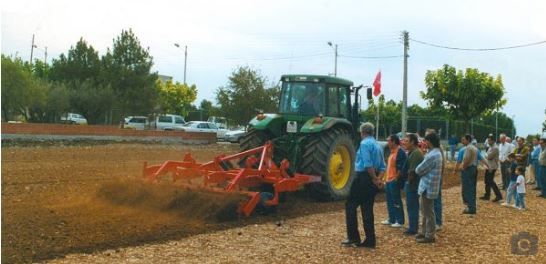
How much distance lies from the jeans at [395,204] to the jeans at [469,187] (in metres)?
2.37

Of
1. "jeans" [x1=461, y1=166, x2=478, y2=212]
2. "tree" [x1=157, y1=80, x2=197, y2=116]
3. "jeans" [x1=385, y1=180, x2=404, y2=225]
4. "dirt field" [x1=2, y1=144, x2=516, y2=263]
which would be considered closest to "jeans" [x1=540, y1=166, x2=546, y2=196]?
"jeans" [x1=461, y1=166, x2=478, y2=212]

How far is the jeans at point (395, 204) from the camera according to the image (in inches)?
348

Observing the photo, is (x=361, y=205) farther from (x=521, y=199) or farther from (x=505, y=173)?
(x=505, y=173)

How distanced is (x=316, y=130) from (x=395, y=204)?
2049mm

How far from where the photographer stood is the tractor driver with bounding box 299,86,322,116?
11.3 metres

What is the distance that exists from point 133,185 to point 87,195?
0.98 metres

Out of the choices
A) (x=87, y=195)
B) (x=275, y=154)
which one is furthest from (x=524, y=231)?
(x=87, y=195)

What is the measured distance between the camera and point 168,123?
126ft

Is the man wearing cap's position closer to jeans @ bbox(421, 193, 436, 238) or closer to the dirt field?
the dirt field

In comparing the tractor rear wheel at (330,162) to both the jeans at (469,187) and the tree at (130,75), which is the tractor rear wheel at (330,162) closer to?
the jeans at (469,187)

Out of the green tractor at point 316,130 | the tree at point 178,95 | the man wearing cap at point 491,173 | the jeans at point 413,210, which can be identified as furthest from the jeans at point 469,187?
the tree at point 178,95

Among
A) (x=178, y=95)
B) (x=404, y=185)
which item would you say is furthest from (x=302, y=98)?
(x=178, y=95)

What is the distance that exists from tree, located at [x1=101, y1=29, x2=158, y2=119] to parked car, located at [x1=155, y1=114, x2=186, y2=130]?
100cm

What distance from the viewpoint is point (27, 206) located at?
337 inches
